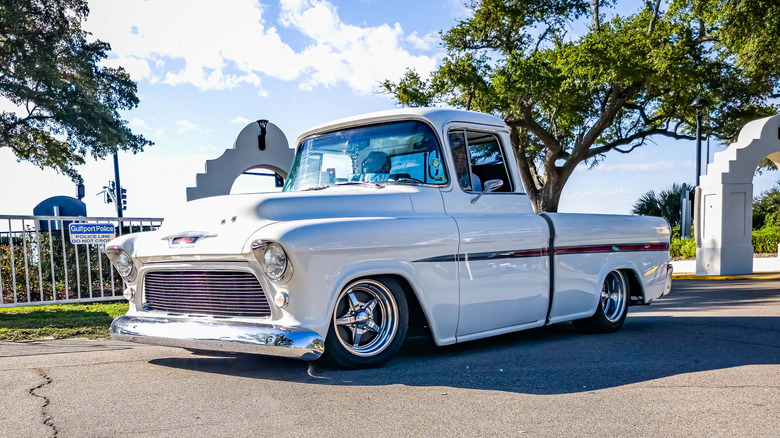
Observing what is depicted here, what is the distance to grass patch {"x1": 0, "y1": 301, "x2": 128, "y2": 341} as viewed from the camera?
7.30m

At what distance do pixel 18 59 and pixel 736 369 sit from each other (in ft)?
76.2

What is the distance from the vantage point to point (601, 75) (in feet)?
69.7

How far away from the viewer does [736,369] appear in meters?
5.07

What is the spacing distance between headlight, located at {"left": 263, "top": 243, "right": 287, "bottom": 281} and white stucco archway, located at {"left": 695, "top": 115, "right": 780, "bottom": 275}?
46.4 feet

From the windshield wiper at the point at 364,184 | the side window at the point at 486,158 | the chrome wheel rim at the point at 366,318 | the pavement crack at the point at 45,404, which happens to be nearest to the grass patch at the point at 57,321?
the pavement crack at the point at 45,404

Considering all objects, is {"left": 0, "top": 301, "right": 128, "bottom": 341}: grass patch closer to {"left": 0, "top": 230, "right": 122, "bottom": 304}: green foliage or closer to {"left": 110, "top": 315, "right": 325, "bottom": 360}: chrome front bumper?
{"left": 0, "top": 230, "right": 122, "bottom": 304}: green foliage

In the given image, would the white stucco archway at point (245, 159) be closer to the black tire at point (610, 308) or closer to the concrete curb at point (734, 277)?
the black tire at point (610, 308)

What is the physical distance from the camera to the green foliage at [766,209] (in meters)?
28.9

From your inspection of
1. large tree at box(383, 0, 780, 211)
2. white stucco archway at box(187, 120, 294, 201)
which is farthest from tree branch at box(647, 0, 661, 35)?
white stucco archway at box(187, 120, 294, 201)

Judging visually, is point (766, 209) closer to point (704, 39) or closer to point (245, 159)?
point (704, 39)

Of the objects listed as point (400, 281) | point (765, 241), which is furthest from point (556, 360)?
point (765, 241)

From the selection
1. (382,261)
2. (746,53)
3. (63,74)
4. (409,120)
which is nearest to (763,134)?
(746,53)

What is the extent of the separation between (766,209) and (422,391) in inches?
1251

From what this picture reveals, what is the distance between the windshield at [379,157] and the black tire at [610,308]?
7.88ft
